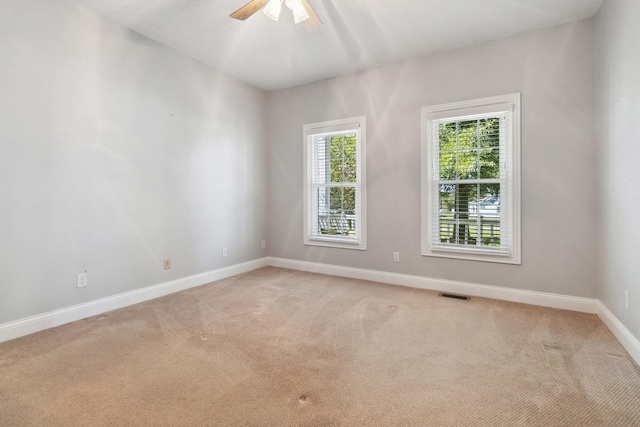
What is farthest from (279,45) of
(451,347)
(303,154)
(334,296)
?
(451,347)

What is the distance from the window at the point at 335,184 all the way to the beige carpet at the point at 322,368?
146 centimetres

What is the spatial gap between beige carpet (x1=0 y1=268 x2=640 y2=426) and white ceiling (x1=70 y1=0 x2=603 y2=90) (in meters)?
2.76

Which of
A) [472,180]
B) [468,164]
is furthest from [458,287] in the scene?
[468,164]

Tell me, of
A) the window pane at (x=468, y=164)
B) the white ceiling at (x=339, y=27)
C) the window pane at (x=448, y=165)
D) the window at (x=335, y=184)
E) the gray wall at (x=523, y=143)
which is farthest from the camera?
the window at (x=335, y=184)

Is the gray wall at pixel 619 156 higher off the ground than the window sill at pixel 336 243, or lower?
higher

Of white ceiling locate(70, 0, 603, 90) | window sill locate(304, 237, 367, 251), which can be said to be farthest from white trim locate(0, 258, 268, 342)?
white ceiling locate(70, 0, 603, 90)

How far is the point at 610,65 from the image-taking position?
8.50ft

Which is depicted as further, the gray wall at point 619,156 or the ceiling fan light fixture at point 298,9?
the ceiling fan light fixture at point 298,9

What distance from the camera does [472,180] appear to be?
3506 millimetres

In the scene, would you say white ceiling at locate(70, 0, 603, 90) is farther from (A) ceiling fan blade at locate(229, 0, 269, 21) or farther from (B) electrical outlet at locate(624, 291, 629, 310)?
(B) electrical outlet at locate(624, 291, 629, 310)

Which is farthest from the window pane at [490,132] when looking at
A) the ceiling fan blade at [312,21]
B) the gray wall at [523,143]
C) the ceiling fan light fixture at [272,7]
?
the ceiling fan light fixture at [272,7]

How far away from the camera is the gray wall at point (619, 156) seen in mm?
2156

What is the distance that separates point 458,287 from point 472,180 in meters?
1.21

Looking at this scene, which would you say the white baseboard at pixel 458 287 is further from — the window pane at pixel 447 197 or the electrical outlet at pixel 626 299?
the window pane at pixel 447 197
